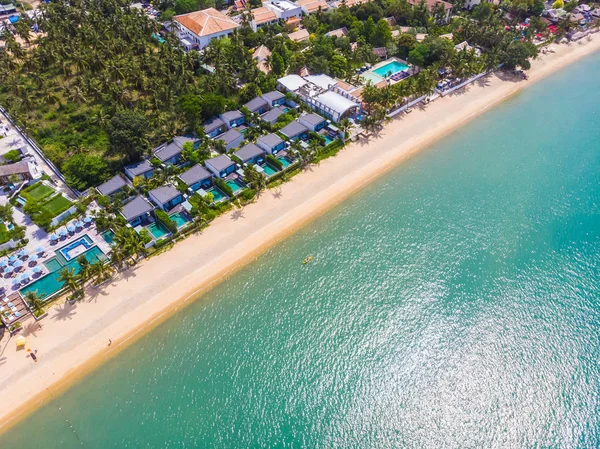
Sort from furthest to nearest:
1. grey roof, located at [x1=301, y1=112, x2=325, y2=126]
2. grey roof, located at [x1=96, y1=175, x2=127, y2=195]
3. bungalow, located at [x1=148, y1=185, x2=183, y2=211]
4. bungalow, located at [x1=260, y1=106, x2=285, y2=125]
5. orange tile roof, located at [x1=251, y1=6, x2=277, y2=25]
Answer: orange tile roof, located at [x1=251, y1=6, x2=277, y2=25]
bungalow, located at [x1=260, y1=106, x2=285, y2=125]
grey roof, located at [x1=301, y1=112, x2=325, y2=126]
grey roof, located at [x1=96, y1=175, x2=127, y2=195]
bungalow, located at [x1=148, y1=185, x2=183, y2=211]

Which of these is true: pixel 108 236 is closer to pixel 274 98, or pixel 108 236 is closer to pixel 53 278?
pixel 53 278

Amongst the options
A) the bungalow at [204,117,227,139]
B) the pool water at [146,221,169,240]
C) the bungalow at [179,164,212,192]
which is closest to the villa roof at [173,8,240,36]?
the bungalow at [204,117,227,139]

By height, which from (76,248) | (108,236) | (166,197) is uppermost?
(166,197)

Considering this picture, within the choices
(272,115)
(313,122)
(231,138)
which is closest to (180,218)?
(231,138)

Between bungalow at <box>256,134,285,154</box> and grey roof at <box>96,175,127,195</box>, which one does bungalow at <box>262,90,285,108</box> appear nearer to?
bungalow at <box>256,134,285,154</box>

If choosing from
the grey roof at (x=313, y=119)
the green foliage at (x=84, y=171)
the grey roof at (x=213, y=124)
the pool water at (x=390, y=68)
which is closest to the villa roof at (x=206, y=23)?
the grey roof at (x=213, y=124)

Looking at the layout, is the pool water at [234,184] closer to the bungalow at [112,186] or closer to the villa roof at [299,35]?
the bungalow at [112,186]
